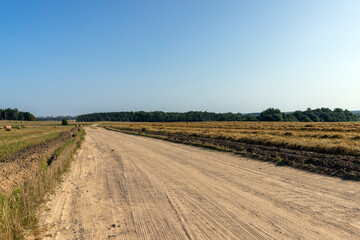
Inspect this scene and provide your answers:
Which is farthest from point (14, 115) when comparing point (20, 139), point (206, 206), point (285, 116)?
point (206, 206)

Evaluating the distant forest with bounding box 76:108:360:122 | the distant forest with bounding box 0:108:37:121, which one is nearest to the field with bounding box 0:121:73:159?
the distant forest with bounding box 76:108:360:122

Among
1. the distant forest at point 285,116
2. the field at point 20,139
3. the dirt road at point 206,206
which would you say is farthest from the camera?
the distant forest at point 285,116

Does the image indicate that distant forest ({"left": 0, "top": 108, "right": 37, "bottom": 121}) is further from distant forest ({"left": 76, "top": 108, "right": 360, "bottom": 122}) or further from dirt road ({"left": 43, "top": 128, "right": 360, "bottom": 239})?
dirt road ({"left": 43, "top": 128, "right": 360, "bottom": 239})

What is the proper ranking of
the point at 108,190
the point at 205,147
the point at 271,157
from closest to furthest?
the point at 108,190, the point at 271,157, the point at 205,147

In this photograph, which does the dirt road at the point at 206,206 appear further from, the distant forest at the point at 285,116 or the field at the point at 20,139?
the distant forest at the point at 285,116

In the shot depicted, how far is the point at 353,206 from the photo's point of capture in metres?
6.31

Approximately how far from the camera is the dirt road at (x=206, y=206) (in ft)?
16.9

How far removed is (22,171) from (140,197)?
688 cm

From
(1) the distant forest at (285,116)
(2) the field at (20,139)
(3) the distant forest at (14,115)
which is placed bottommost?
(2) the field at (20,139)

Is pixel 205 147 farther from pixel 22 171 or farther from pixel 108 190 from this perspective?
pixel 22 171

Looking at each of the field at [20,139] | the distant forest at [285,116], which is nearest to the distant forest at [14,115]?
the distant forest at [285,116]

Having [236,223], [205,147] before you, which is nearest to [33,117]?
[205,147]

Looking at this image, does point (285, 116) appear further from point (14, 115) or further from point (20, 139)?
point (14, 115)

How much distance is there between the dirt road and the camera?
5.14m
